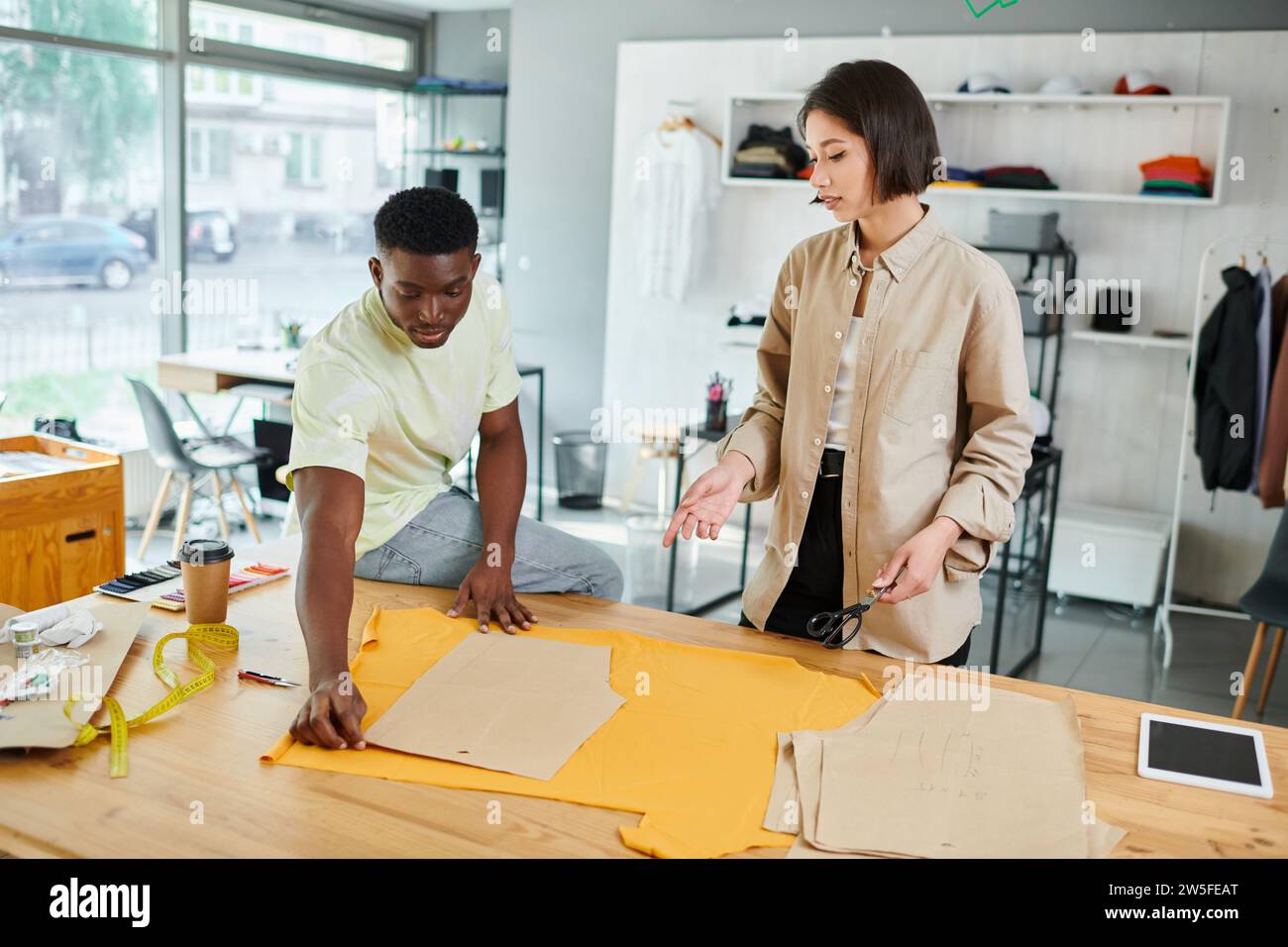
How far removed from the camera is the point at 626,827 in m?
1.37

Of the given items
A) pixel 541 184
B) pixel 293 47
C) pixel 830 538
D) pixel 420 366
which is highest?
pixel 293 47

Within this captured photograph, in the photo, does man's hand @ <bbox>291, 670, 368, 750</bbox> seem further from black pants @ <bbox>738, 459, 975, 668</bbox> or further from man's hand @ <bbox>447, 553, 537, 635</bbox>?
black pants @ <bbox>738, 459, 975, 668</bbox>

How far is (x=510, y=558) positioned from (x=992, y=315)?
92 cm

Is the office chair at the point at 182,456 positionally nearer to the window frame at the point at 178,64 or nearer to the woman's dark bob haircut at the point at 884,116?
the window frame at the point at 178,64

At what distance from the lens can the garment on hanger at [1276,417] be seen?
4.22m

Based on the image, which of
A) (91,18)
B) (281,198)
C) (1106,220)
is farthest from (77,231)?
(1106,220)

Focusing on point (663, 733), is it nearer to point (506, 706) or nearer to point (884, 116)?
point (506, 706)

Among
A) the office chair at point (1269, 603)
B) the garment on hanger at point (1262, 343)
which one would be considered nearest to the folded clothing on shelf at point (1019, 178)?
the garment on hanger at point (1262, 343)

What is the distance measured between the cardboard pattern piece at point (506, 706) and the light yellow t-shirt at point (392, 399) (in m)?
0.38

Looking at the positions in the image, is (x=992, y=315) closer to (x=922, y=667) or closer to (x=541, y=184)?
(x=922, y=667)

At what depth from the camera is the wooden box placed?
3191 millimetres

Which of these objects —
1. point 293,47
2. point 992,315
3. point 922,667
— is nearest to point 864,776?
point 922,667

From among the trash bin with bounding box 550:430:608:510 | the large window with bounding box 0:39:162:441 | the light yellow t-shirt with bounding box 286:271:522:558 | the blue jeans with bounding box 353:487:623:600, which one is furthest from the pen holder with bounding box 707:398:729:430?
the large window with bounding box 0:39:162:441

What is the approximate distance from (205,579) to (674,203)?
407cm
